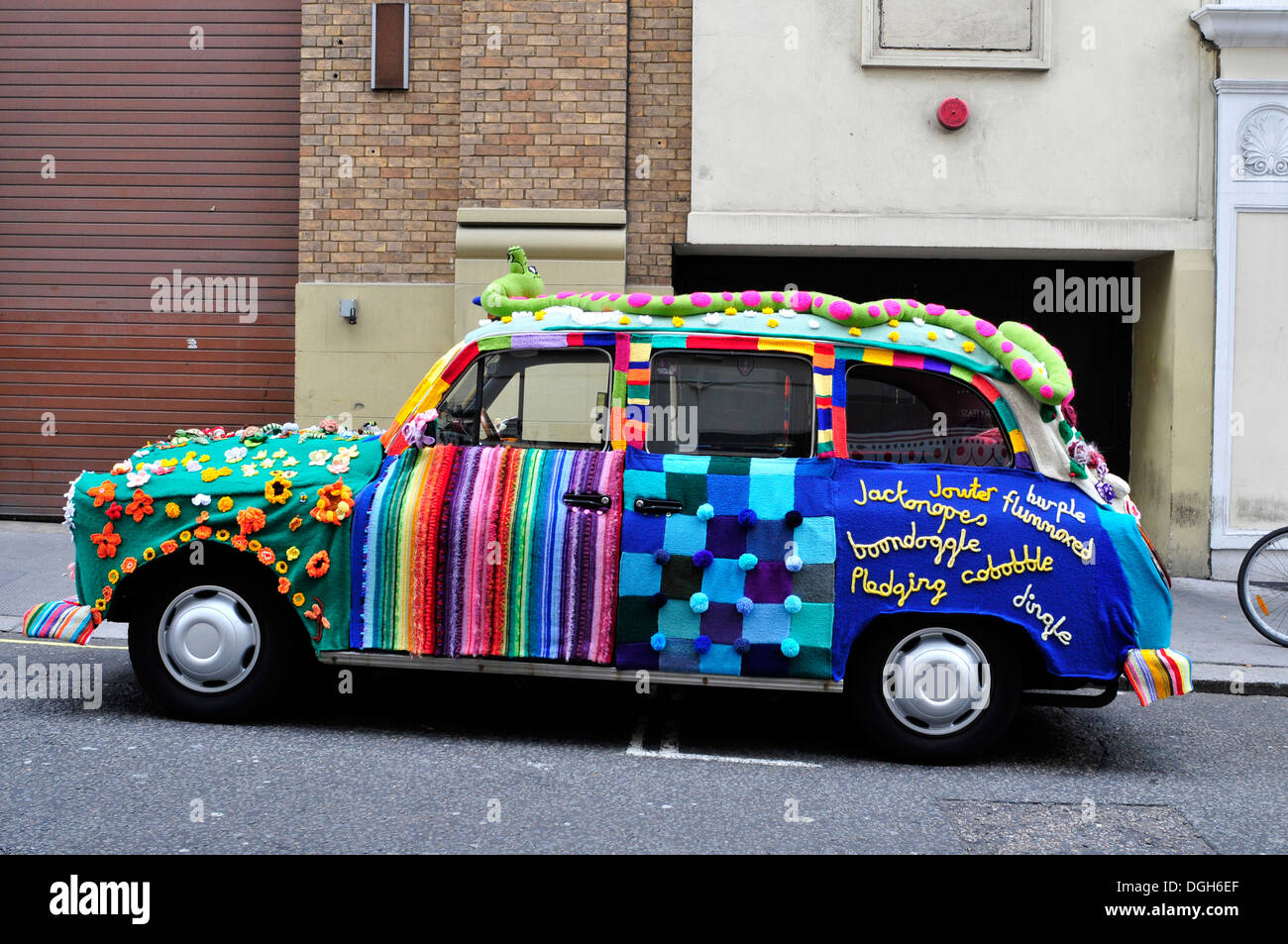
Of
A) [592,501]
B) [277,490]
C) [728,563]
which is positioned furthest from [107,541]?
[728,563]

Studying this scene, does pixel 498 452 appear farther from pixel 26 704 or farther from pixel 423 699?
pixel 26 704

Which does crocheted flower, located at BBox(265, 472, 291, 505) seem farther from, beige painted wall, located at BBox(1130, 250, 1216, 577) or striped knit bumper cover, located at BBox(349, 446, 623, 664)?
beige painted wall, located at BBox(1130, 250, 1216, 577)

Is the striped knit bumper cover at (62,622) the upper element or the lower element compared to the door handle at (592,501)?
lower

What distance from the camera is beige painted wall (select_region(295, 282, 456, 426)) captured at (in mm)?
10656

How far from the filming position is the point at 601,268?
415 inches

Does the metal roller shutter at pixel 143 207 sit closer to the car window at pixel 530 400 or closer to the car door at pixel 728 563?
the car window at pixel 530 400

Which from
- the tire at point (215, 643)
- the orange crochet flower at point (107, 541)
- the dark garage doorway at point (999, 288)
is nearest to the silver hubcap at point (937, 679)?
the tire at point (215, 643)

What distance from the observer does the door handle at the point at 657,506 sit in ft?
16.9

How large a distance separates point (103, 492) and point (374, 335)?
5385 mm

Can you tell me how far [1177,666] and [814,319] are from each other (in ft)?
6.91

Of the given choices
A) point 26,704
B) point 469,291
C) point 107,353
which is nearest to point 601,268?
point 469,291

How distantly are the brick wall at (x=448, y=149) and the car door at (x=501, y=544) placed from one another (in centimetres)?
557

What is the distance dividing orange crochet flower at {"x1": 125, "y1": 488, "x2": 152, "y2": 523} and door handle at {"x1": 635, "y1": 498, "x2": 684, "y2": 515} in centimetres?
221

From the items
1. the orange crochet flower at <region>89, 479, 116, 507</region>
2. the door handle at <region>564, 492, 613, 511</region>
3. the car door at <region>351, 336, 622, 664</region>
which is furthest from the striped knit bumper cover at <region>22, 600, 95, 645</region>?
the door handle at <region>564, 492, 613, 511</region>
